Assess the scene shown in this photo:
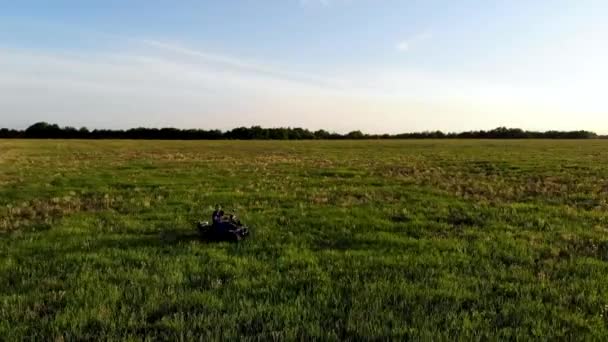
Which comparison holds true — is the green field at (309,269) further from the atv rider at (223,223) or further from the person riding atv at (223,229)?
the atv rider at (223,223)

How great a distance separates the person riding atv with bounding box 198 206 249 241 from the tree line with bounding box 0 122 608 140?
13194 centimetres

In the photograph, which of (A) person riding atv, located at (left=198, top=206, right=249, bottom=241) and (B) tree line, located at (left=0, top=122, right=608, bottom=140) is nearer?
(A) person riding atv, located at (left=198, top=206, right=249, bottom=241)

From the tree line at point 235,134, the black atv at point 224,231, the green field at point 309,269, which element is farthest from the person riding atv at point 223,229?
the tree line at point 235,134

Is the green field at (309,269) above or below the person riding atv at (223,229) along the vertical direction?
below

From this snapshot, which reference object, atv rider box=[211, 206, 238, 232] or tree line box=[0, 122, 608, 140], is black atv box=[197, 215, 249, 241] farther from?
tree line box=[0, 122, 608, 140]

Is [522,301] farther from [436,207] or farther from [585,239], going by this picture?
[436,207]

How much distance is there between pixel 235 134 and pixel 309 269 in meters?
142

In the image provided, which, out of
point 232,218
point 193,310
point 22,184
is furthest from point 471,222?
point 22,184

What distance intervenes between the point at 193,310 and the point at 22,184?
18.5 m

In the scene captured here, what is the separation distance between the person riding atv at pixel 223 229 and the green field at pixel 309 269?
0.36 metres

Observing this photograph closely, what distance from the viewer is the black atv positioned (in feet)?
35.8

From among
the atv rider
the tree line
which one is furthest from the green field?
the tree line

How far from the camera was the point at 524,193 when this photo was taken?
779 inches

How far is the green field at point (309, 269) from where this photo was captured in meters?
6.45
